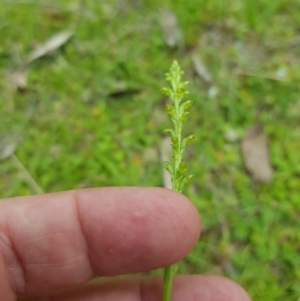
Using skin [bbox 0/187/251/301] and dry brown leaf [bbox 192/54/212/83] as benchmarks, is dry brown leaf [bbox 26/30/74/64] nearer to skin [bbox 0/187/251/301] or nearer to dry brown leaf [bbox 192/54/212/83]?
dry brown leaf [bbox 192/54/212/83]

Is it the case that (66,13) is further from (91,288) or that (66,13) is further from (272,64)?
(91,288)

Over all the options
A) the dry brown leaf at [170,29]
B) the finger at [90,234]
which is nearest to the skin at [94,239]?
the finger at [90,234]

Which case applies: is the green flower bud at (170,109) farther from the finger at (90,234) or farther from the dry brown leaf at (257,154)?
the dry brown leaf at (257,154)

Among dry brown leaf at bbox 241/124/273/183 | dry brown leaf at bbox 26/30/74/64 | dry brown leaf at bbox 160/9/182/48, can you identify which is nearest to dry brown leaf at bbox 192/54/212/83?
dry brown leaf at bbox 160/9/182/48

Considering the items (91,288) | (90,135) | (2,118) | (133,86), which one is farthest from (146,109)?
(91,288)

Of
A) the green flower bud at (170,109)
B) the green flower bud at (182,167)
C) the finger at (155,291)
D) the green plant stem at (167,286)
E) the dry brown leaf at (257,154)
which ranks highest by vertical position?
the green flower bud at (170,109)

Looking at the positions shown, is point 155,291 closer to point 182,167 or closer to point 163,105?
point 182,167

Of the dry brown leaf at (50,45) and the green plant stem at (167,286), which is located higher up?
the dry brown leaf at (50,45)
